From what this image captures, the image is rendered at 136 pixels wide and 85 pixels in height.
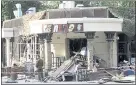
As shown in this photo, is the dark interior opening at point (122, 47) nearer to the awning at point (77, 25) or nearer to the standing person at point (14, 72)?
the awning at point (77, 25)

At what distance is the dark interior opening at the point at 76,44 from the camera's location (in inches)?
472

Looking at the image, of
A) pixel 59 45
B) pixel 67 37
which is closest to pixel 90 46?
pixel 67 37

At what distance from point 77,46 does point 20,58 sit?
2.19 meters

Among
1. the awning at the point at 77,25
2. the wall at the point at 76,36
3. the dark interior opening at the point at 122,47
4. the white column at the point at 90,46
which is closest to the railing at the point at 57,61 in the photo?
the wall at the point at 76,36

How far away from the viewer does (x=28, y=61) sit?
37.4ft

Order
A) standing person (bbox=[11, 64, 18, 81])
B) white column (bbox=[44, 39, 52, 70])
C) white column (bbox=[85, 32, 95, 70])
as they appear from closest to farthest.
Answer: standing person (bbox=[11, 64, 18, 81]) < white column (bbox=[85, 32, 95, 70]) < white column (bbox=[44, 39, 52, 70])

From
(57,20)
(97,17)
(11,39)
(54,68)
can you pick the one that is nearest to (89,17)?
(97,17)

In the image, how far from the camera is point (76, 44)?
40.1 feet

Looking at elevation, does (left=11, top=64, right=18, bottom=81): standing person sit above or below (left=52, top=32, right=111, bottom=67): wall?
below

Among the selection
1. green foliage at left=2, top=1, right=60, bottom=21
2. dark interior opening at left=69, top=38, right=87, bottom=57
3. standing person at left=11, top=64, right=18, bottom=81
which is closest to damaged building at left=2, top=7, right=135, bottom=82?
dark interior opening at left=69, top=38, right=87, bottom=57

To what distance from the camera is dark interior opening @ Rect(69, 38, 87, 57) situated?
12.0 metres

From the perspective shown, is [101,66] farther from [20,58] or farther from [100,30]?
[20,58]

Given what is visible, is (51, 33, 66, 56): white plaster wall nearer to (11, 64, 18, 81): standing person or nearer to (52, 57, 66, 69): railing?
(52, 57, 66, 69): railing

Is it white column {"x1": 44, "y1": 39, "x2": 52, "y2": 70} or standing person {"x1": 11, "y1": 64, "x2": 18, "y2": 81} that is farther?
white column {"x1": 44, "y1": 39, "x2": 52, "y2": 70}
